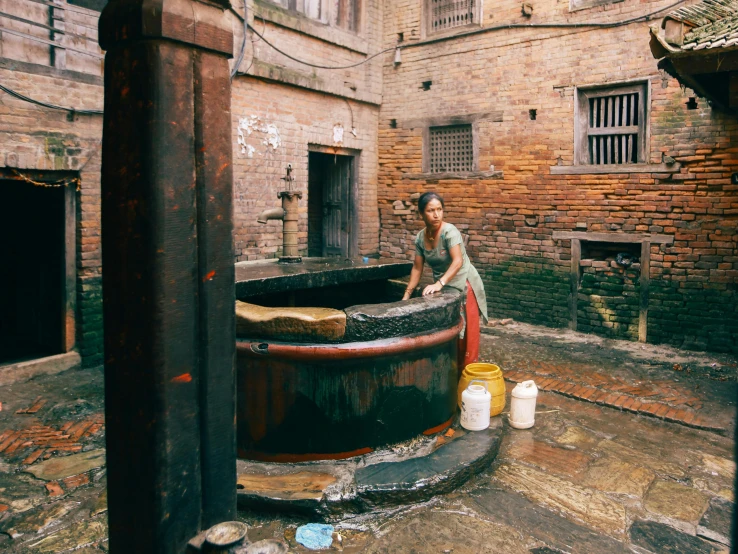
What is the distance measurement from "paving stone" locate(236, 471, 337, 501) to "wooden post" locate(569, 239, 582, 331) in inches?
247

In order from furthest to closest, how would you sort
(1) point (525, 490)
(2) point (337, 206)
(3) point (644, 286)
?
(2) point (337, 206) < (3) point (644, 286) < (1) point (525, 490)

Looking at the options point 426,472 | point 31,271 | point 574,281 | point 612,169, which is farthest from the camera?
point 574,281

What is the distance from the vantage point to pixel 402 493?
11.8 ft

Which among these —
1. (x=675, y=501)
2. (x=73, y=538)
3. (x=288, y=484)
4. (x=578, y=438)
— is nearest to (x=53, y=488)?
(x=73, y=538)

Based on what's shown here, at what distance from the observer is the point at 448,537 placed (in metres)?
3.29

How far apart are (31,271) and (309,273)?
16.6ft

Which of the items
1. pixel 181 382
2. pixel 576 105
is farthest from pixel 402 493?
pixel 576 105

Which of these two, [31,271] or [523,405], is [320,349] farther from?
[31,271]

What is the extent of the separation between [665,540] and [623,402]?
2496 millimetres

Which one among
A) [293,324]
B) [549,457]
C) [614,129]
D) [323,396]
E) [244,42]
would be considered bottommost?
[549,457]

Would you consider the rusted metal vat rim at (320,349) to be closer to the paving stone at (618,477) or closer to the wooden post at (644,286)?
the paving stone at (618,477)

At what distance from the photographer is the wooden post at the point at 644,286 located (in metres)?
8.12

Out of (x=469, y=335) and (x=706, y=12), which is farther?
(x=706, y=12)

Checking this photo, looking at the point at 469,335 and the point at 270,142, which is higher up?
the point at 270,142
